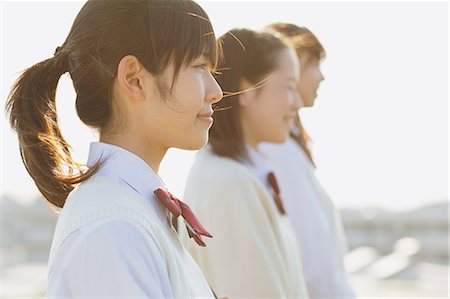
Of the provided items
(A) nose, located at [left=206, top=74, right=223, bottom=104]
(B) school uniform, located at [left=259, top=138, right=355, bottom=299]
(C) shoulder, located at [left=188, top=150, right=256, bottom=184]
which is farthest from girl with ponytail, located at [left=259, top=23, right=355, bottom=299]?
(A) nose, located at [left=206, top=74, right=223, bottom=104]

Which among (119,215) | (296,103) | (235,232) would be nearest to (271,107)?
(296,103)

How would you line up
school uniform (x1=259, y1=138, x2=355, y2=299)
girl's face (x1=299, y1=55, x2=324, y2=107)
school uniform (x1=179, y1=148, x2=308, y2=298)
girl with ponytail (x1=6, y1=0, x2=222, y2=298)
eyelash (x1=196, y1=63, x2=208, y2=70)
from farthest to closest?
girl's face (x1=299, y1=55, x2=324, y2=107)
school uniform (x1=259, y1=138, x2=355, y2=299)
school uniform (x1=179, y1=148, x2=308, y2=298)
eyelash (x1=196, y1=63, x2=208, y2=70)
girl with ponytail (x1=6, y1=0, x2=222, y2=298)

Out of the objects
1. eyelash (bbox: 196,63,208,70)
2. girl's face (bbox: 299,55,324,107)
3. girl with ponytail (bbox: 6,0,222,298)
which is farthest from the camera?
girl's face (bbox: 299,55,324,107)

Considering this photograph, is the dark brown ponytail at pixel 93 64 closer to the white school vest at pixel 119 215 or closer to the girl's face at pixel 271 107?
the white school vest at pixel 119 215

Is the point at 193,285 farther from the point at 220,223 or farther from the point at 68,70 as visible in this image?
the point at 220,223

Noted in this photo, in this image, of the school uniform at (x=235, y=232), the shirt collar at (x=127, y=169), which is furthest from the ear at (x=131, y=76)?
the school uniform at (x=235, y=232)

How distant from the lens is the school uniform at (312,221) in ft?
10.7

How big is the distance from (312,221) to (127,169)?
1700 millimetres

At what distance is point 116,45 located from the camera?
5.53ft

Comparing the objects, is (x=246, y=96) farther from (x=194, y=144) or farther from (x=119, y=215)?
(x=119, y=215)

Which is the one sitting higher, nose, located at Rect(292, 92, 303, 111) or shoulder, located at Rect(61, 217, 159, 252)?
shoulder, located at Rect(61, 217, 159, 252)

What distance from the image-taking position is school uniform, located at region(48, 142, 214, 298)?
1.49 m

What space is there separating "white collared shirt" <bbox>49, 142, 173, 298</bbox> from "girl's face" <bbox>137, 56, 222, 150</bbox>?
0.22 meters

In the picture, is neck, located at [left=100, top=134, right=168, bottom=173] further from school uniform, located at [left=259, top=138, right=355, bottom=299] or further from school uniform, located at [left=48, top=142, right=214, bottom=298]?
school uniform, located at [left=259, top=138, right=355, bottom=299]
